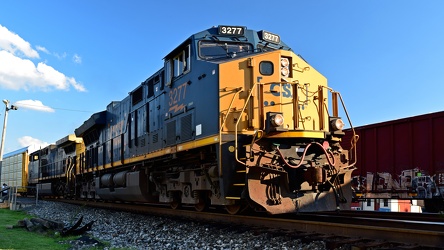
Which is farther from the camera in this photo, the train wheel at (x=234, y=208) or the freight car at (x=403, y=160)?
the freight car at (x=403, y=160)

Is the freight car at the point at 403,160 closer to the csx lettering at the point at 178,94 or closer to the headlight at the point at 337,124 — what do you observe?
the headlight at the point at 337,124

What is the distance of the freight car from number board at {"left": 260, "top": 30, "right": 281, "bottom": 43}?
5.62m

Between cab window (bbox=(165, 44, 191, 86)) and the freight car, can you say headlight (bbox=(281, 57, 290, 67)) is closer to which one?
cab window (bbox=(165, 44, 191, 86))

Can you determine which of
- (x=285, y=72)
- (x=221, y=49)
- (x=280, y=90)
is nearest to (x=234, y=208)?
(x=280, y=90)

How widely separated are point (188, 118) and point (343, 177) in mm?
3359

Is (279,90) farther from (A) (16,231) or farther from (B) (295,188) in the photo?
(A) (16,231)

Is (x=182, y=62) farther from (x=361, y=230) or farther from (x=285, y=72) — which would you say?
(x=361, y=230)

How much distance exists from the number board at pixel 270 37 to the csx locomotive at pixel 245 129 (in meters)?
0.03

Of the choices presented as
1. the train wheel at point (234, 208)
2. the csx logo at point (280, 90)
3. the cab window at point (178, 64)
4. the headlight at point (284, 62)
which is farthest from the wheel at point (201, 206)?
the headlight at point (284, 62)

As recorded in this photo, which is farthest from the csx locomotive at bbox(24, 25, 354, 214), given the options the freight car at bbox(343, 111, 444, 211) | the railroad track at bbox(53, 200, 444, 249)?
the freight car at bbox(343, 111, 444, 211)

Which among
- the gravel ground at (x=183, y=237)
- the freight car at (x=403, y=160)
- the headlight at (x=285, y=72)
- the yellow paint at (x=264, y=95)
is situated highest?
the headlight at (x=285, y=72)

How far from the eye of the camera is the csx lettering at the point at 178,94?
926cm

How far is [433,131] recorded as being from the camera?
1182 cm

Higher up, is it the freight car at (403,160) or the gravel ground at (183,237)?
the freight car at (403,160)
